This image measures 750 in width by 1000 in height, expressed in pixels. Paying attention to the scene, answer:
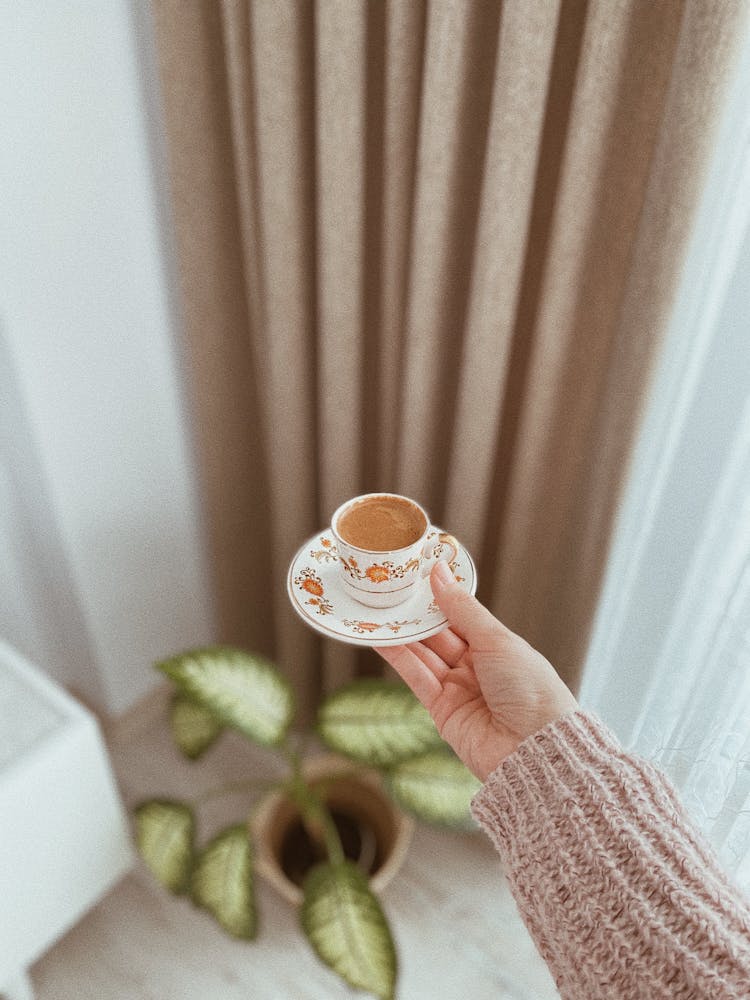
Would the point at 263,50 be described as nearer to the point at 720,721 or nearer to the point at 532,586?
the point at 532,586

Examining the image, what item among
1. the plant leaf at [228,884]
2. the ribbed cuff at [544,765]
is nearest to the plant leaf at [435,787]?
the plant leaf at [228,884]

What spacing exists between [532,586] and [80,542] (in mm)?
831

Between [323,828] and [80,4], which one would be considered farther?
[323,828]

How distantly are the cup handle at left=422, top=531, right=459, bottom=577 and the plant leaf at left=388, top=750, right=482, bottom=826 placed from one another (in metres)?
0.49

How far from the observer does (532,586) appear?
1.17 metres

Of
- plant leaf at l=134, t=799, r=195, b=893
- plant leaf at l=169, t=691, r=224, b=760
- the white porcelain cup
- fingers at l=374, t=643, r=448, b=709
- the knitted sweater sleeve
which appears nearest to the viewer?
the knitted sweater sleeve

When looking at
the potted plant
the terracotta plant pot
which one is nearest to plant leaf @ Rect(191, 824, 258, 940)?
the potted plant

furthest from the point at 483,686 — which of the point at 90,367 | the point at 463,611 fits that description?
the point at 90,367

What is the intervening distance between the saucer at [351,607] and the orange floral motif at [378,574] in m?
0.05

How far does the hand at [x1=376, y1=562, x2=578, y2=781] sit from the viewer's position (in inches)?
28.7

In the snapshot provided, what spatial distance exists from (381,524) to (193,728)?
73cm

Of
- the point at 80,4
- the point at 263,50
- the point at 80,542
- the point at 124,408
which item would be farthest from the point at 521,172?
the point at 80,542

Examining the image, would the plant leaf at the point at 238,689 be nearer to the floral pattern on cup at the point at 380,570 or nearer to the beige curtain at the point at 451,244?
the beige curtain at the point at 451,244

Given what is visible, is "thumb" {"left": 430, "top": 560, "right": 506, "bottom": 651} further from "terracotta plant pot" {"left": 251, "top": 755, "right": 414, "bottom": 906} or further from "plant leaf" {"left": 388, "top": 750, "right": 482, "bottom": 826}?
"terracotta plant pot" {"left": 251, "top": 755, "right": 414, "bottom": 906}
